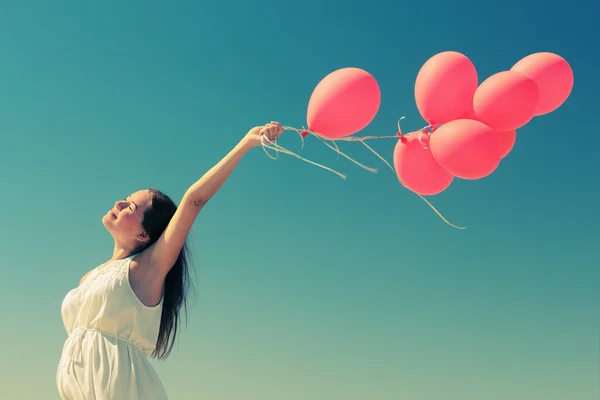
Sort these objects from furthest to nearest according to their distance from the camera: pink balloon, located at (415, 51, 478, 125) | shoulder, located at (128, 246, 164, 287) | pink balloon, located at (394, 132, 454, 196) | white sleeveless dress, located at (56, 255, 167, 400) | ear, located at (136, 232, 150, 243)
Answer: pink balloon, located at (394, 132, 454, 196) < pink balloon, located at (415, 51, 478, 125) < ear, located at (136, 232, 150, 243) < shoulder, located at (128, 246, 164, 287) < white sleeveless dress, located at (56, 255, 167, 400)

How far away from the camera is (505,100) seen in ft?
15.5

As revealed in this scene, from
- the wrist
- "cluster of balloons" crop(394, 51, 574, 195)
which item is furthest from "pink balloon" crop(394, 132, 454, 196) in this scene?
the wrist

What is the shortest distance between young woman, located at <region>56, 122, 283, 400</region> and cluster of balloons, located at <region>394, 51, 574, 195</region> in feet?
5.37

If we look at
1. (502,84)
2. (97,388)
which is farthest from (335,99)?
(97,388)

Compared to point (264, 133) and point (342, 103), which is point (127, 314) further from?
point (342, 103)

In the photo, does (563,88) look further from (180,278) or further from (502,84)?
(180,278)

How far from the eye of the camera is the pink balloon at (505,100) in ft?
15.6

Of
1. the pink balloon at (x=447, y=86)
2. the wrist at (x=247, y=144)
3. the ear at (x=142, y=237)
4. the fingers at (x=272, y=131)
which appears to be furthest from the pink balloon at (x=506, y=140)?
the ear at (x=142, y=237)

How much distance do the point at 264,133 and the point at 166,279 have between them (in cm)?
130

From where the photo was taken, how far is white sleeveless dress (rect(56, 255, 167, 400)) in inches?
140

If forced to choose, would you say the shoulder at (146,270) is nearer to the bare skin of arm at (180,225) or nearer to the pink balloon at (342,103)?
the bare skin of arm at (180,225)

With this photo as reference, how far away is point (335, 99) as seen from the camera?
4426 mm

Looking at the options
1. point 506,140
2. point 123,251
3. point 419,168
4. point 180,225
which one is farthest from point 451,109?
point 123,251

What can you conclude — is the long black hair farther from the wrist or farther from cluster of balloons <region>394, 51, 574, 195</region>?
cluster of balloons <region>394, 51, 574, 195</region>
